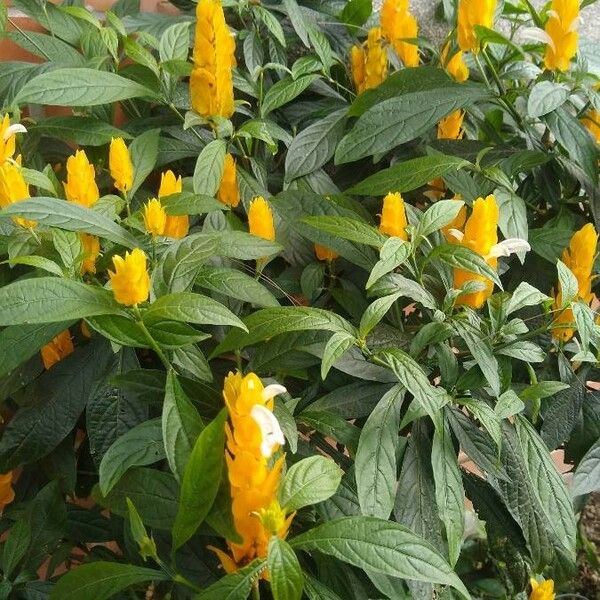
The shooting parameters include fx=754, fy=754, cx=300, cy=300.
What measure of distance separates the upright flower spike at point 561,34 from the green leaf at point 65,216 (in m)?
0.63

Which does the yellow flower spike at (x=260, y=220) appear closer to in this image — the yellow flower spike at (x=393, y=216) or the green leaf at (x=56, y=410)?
the yellow flower spike at (x=393, y=216)

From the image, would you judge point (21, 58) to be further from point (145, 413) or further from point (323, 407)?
point (323, 407)

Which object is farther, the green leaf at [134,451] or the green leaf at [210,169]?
the green leaf at [210,169]

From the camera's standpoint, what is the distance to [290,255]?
108 centimetres

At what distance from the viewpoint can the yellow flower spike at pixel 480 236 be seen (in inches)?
34.4

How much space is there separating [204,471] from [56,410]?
0.35 meters

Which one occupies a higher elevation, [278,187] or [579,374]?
[278,187]

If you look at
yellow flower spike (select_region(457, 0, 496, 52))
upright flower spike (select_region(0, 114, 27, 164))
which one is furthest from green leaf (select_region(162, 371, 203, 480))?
yellow flower spike (select_region(457, 0, 496, 52))

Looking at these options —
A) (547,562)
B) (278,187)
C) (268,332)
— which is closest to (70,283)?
(268,332)

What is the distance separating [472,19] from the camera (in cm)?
104

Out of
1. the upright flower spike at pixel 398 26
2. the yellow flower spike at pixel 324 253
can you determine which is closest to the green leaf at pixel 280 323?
the yellow flower spike at pixel 324 253

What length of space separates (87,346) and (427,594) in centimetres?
53

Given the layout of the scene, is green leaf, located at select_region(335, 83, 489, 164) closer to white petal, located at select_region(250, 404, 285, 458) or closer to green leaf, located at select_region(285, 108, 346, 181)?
green leaf, located at select_region(285, 108, 346, 181)

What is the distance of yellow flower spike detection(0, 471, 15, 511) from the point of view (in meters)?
1.06
